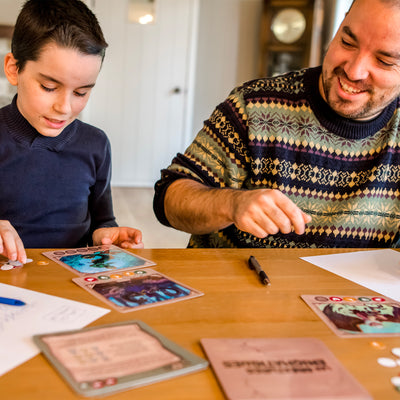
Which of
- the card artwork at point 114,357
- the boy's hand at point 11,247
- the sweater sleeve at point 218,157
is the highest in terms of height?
the sweater sleeve at point 218,157

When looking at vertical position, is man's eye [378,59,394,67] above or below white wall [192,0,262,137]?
below

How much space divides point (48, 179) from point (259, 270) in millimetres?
662

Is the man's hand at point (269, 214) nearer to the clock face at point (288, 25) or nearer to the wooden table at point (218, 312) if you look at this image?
the wooden table at point (218, 312)

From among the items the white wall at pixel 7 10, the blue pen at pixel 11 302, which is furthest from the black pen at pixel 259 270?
the white wall at pixel 7 10

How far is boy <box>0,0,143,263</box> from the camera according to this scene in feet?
3.94

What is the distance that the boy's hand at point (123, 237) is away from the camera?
110cm

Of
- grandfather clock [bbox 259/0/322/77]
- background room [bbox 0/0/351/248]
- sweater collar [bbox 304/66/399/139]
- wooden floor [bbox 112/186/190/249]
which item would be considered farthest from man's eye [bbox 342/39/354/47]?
grandfather clock [bbox 259/0/322/77]

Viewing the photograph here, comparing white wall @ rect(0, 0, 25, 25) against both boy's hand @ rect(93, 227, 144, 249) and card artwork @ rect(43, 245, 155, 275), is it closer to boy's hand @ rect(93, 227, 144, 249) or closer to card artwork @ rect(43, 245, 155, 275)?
boy's hand @ rect(93, 227, 144, 249)

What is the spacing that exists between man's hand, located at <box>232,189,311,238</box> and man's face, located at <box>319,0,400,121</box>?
0.46 meters

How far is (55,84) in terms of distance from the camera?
1196 mm

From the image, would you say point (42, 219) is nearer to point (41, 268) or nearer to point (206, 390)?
point (41, 268)

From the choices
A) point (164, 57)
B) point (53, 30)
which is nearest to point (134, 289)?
point (53, 30)

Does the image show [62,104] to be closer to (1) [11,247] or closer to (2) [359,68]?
(1) [11,247]

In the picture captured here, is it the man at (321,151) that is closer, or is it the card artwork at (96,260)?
the card artwork at (96,260)
